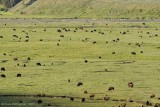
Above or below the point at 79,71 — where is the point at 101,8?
above

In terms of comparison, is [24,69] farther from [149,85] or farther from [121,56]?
[121,56]

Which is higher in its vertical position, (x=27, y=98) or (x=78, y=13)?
(x=78, y=13)

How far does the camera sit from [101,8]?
116062 millimetres

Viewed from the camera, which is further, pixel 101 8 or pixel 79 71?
pixel 101 8

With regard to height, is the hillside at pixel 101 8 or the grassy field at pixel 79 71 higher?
the hillside at pixel 101 8

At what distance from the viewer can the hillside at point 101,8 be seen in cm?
10273

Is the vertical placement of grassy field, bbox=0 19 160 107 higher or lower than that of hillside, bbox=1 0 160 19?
lower

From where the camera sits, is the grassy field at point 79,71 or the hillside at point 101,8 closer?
the grassy field at point 79,71

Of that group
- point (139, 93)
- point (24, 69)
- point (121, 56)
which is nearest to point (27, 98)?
point (139, 93)

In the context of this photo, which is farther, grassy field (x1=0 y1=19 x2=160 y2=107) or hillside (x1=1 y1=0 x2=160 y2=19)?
hillside (x1=1 y1=0 x2=160 y2=19)

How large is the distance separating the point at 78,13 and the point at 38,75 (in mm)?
89903

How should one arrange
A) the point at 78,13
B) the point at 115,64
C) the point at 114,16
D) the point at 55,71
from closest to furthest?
the point at 55,71
the point at 115,64
the point at 114,16
the point at 78,13

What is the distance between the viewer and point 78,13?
116m

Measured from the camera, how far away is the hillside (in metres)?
103
